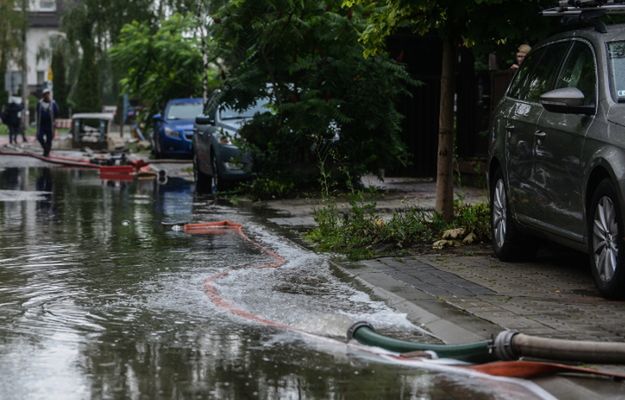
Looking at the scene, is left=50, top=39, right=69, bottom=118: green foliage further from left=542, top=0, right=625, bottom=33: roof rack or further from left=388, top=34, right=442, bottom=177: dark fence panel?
left=542, top=0, right=625, bottom=33: roof rack

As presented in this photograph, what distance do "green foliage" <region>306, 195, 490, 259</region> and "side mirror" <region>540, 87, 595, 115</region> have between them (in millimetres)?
2658

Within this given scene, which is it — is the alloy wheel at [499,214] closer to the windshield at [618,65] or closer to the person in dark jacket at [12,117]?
the windshield at [618,65]

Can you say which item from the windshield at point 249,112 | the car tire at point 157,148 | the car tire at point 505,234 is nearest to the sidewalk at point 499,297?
the car tire at point 505,234

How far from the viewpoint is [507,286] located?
9.22 meters

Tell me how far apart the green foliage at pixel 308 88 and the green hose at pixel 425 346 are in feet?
34.3

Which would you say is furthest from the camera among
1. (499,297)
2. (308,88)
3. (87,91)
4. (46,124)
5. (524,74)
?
(87,91)

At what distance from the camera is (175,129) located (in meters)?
34.8

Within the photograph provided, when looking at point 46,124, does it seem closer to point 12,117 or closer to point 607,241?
point 12,117

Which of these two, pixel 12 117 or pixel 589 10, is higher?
pixel 589 10

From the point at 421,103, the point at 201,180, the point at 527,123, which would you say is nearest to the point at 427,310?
the point at 527,123

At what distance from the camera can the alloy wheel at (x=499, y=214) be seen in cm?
1079

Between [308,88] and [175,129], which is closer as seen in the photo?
[308,88]

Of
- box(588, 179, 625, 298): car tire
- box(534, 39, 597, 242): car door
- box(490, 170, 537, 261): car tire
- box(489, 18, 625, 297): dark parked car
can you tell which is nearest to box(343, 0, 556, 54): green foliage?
box(489, 18, 625, 297): dark parked car

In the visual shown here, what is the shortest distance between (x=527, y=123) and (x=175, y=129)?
82.7 ft
